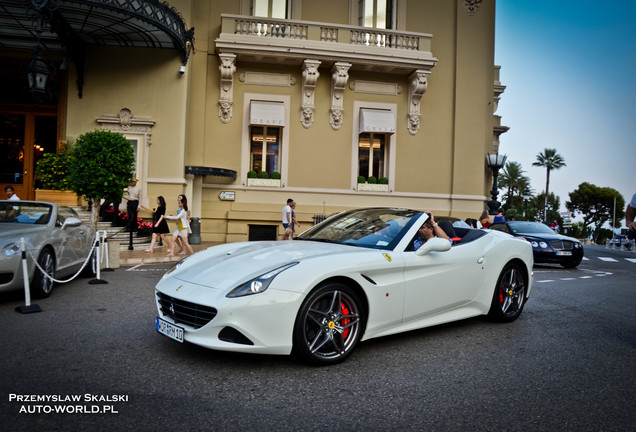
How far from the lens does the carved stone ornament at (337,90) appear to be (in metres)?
17.7

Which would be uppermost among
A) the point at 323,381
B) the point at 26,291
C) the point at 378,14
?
the point at 378,14

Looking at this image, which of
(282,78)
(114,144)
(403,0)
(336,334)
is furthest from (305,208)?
(336,334)

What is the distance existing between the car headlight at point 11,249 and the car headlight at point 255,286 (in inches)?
156

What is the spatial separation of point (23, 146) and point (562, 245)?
18.1m

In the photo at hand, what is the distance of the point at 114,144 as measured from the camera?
11883 millimetres

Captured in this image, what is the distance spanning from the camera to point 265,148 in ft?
60.7

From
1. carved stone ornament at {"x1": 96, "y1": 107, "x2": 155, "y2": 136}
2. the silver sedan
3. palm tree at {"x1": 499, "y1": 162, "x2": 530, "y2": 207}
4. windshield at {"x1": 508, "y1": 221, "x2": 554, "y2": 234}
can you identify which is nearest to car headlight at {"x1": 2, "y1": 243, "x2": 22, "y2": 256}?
the silver sedan

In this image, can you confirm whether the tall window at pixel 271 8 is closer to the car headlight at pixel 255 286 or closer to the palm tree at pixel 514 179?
the car headlight at pixel 255 286

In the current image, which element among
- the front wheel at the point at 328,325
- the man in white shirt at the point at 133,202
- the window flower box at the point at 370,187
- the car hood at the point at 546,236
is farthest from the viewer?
the window flower box at the point at 370,187

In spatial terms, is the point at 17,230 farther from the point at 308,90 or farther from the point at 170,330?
the point at 308,90

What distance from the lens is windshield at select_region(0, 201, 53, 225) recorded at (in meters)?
7.01

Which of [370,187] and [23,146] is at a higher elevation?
[23,146]

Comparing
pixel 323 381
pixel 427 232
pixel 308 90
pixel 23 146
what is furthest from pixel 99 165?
pixel 323 381

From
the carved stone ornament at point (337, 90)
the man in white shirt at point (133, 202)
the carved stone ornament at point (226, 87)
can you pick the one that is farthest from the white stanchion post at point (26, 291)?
the carved stone ornament at point (337, 90)
